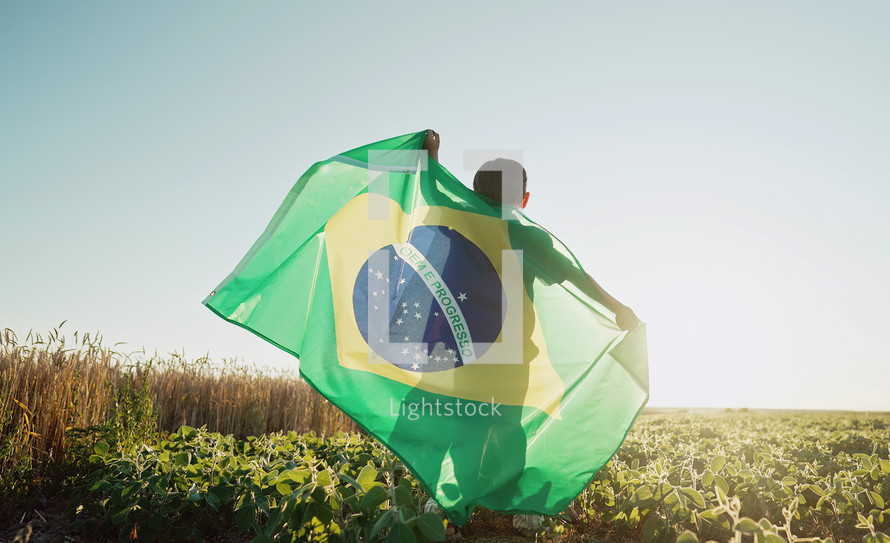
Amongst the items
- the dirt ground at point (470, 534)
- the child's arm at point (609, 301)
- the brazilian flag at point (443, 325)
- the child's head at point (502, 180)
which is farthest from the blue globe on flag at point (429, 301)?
the dirt ground at point (470, 534)

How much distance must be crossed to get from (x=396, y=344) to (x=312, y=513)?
1077 mm

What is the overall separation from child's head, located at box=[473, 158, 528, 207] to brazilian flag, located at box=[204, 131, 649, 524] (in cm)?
10

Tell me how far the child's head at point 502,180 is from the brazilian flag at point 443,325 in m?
0.10

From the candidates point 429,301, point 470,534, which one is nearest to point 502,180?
point 429,301

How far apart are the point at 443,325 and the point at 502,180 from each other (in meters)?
1.05

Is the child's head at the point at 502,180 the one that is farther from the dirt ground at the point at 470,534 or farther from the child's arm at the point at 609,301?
the dirt ground at the point at 470,534

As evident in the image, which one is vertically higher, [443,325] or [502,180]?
[502,180]

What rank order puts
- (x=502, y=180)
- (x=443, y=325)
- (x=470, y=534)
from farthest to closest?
(x=502, y=180) → (x=443, y=325) → (x=470, y=534)

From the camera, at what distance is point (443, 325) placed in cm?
295

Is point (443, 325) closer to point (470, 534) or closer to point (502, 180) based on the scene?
point (502, 180)

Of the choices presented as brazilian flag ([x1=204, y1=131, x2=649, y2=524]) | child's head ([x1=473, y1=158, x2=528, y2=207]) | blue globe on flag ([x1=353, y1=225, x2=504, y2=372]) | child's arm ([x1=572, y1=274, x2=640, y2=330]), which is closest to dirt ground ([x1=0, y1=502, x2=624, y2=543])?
brazilian flag ([x1=204, y1=131, x2=649, y2=524])

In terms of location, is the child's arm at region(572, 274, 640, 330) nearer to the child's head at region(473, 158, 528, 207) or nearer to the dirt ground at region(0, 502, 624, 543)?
the child's head at region(473, 158, 528, 207)

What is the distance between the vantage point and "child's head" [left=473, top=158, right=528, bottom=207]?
10.8 feet

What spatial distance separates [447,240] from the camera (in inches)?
123
